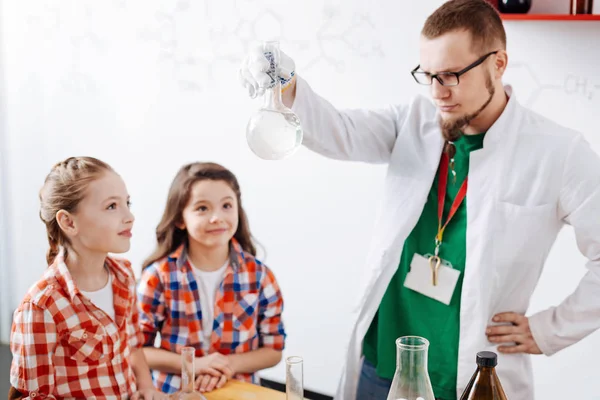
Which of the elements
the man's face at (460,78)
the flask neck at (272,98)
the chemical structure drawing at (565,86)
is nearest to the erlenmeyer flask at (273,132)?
the flask neck at (272,98)

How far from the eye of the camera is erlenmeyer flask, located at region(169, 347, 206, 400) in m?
1.57

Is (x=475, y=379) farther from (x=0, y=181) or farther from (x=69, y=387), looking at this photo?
(x=0, y=181)

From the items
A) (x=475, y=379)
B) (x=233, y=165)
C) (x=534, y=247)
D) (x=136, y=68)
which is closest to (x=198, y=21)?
(x=136, y=68)

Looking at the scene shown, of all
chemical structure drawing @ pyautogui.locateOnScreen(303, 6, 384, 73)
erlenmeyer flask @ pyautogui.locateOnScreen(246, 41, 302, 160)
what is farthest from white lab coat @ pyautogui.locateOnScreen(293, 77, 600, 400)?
chemical structure drawing @ pyautogui.locateOnScreen(303, 6, 384, 73)

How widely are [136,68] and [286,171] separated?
969 mm

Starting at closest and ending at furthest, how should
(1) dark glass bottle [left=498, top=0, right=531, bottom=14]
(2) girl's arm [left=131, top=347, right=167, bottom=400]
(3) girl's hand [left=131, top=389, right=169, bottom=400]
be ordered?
(3) girl's hand [left=131, top=389, right=169, bottom=400]
(2) girl's arm [left=131, top=347, right=167, bottom=400]
(1) dark glass bottle [left=498, top=0, right=531, bottom=14]

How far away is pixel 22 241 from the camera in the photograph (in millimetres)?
4117

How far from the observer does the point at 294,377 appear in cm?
144

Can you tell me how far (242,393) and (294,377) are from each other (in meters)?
0.41

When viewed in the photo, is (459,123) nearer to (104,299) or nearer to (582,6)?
(582,6)

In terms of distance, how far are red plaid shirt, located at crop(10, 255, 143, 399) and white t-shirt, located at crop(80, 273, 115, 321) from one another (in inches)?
0.6

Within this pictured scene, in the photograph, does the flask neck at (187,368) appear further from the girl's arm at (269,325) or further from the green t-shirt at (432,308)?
the green t-shirt at (432,308)

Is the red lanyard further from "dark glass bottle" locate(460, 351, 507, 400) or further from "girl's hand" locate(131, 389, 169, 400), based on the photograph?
"girl's hand" locate(131, 389, 169, 400)

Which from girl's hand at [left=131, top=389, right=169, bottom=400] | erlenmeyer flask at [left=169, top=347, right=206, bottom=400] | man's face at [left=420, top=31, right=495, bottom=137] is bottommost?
girl's hand at [left=131, top=389, right=169, bottom=400]
